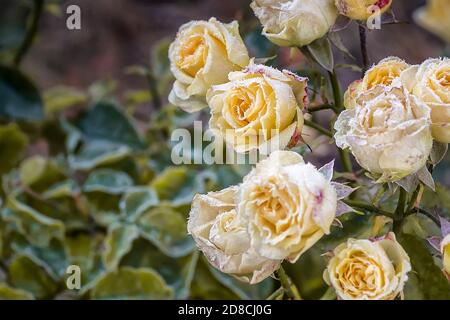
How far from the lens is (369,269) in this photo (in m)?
0.51

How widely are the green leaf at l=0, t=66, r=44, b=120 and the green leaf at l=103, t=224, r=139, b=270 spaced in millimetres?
254

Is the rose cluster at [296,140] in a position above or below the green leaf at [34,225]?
above

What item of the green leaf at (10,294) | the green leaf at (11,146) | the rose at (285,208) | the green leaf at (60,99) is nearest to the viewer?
the rose at (285,208)

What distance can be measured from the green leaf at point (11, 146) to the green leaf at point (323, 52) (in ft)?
1.86

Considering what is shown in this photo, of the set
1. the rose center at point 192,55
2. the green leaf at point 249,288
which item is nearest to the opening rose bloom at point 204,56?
the rose center at point 192,55

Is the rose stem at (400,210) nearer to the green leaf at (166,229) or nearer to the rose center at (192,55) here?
the rose center at (192,55)

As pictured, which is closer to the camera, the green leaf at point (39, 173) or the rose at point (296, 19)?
the rose at point (296, 19)

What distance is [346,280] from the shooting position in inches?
20.6

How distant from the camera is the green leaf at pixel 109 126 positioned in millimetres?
1092

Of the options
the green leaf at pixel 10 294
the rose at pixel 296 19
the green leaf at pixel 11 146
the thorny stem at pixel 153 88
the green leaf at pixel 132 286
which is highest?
the rose at pixel 296 19
